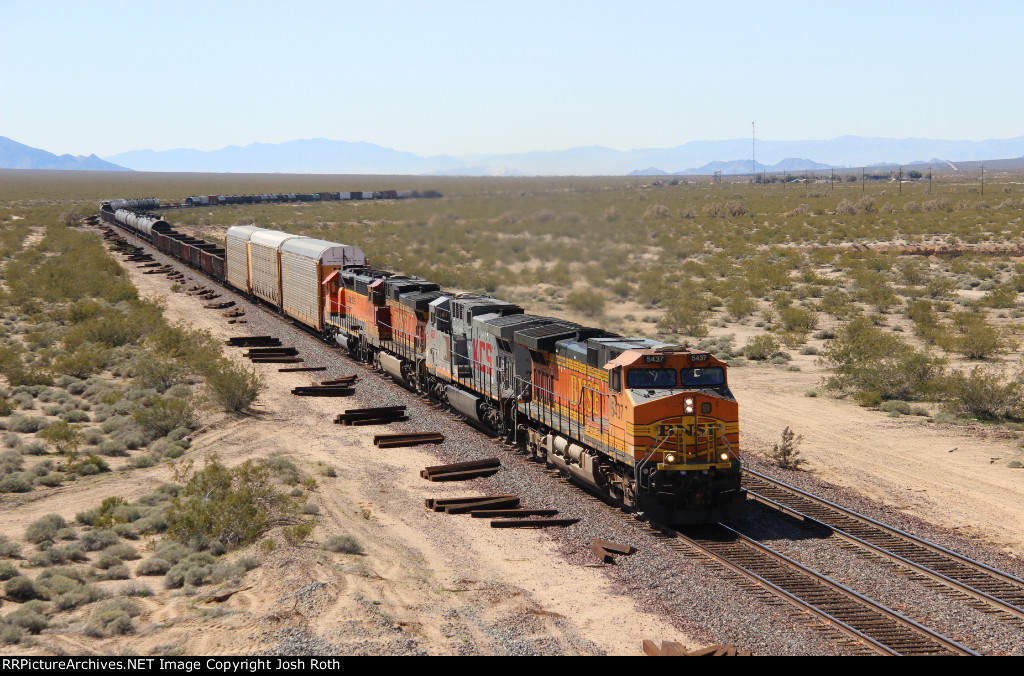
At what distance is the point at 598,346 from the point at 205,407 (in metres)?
13.8

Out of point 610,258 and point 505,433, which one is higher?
point 610,258

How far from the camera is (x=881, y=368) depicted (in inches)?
1203

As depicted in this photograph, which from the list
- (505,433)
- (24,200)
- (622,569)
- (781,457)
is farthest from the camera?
(24,200)

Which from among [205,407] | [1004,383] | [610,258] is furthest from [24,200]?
[1004,383]

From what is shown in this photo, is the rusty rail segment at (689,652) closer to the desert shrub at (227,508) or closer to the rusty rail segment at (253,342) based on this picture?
the desert shrub at (227,508)

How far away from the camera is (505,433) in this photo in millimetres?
24328

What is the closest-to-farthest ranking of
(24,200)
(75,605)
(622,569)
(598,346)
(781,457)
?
1. (75,605)
2. (622,569)
3. (598,346)
4. (781,457)
5. (24,200)

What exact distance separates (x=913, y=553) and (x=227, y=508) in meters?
12.6

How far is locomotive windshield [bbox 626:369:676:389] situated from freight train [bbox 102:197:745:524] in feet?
0.06

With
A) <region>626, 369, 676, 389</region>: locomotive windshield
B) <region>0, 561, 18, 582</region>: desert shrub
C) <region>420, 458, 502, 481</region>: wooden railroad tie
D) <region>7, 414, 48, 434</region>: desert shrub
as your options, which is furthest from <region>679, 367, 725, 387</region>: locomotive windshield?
<region>7, 414, 48, 434</region>: desert shrub

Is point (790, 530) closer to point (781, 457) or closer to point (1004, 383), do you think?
point (781, 457)

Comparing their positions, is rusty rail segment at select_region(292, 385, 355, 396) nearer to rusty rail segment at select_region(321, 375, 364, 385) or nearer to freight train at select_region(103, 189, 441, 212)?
rusty rail segment at select_region(321, 375, 364, 385)

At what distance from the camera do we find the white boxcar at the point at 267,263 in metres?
47.7

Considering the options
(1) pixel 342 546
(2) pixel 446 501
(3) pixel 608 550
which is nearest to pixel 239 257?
(2) pixel 446 501
